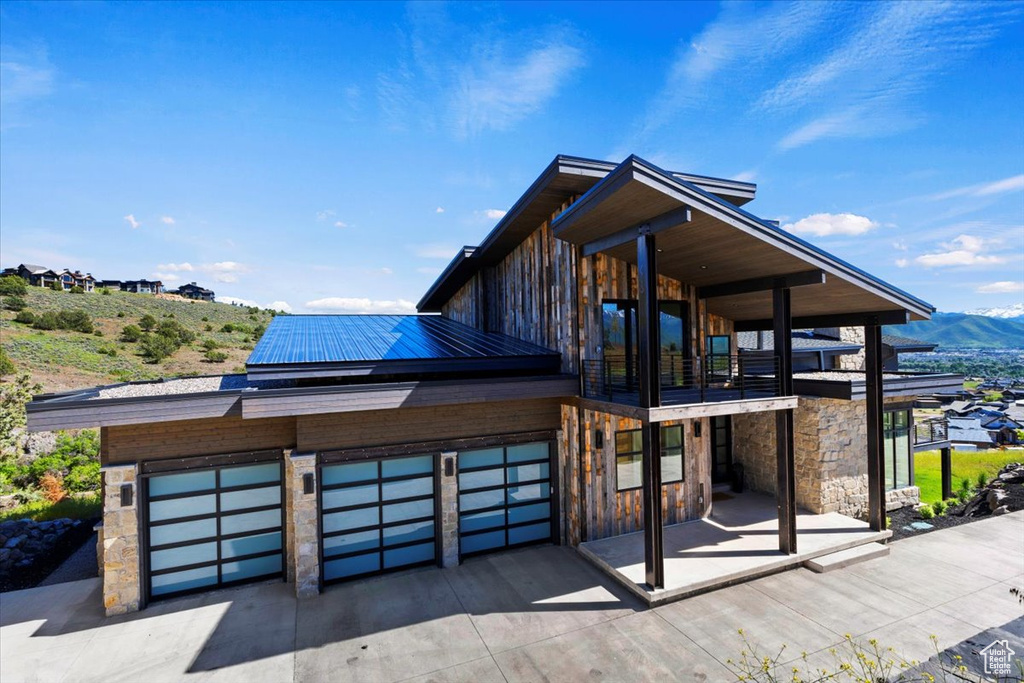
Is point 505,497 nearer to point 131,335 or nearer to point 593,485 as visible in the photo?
point 593,485

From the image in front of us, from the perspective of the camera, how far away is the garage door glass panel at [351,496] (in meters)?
8.73

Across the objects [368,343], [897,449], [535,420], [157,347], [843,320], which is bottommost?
[897,449]

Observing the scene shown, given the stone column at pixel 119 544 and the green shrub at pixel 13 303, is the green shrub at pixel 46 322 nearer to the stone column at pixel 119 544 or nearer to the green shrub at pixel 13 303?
the green shrub at pixel 13 303

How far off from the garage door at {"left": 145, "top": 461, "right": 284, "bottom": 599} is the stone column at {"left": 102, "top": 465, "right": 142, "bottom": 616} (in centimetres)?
28

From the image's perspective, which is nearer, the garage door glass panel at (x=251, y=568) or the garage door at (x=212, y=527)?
the garage door at (x=212, y=527)

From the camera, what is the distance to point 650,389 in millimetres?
7543

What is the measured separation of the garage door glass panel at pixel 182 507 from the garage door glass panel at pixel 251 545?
2.40 ft

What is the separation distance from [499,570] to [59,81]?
16.9 metres

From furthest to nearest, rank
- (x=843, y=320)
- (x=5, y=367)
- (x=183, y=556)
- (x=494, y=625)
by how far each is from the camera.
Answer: (x=5, y=367)
(x=843, y=320)
(x=183, y=556)
(x=494, y=625)

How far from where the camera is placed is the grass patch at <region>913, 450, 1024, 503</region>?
15.3 m

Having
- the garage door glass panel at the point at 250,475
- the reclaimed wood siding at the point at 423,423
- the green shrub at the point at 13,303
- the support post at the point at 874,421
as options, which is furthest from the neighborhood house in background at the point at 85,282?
the support post at the point at 874,421

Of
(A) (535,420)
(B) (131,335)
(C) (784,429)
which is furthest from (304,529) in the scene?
(B) (131,335)

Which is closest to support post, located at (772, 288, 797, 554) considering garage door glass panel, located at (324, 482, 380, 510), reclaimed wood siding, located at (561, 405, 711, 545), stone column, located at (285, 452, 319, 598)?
reclaimed wood siding, located at (561, 405, 711, 545)

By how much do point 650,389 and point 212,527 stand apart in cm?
840
